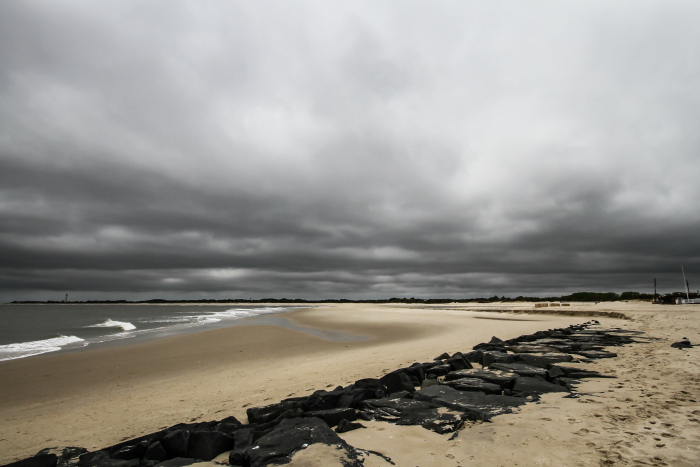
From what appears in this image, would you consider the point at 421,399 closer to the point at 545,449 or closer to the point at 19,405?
the point at 545,449

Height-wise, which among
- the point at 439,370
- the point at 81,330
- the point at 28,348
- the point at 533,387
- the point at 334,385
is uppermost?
the point at 533,387

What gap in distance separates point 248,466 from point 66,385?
8.85 m

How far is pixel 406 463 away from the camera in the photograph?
3461mm

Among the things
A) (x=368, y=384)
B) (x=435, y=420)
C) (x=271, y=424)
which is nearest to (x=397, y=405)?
(x=435, y=420)

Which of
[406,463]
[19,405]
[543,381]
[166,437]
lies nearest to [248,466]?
[166,437]

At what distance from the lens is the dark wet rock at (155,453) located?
4.00 meters

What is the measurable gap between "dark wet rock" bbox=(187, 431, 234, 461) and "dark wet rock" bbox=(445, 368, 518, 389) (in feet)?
15.5

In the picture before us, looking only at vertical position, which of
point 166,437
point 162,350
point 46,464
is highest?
point 166,437

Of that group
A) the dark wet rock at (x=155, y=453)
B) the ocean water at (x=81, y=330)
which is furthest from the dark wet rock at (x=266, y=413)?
the ocean water at (x=81, y=330)

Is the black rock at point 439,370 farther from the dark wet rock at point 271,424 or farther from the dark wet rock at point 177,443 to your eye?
the dark wet rock at point 177,443

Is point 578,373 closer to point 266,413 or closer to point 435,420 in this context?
point 435,420

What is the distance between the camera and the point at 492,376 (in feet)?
22.0

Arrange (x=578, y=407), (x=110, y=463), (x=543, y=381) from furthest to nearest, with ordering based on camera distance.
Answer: (x=543, y=381) < (x=578, y=407) < (x=110, y=463)

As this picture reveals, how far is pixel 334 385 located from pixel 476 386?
2.99 metres
